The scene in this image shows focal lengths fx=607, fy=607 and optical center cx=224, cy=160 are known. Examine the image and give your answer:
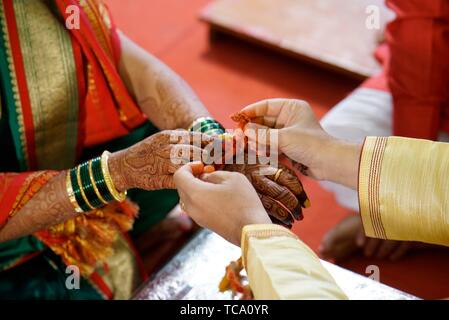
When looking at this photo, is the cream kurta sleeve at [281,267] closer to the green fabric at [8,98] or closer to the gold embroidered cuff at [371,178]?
the gold embroidered cuff at [371,178]

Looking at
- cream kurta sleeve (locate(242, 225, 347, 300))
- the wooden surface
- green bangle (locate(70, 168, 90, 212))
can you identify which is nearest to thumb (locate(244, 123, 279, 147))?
cream kurta sleeve (locate(242, 225, 347, 300))

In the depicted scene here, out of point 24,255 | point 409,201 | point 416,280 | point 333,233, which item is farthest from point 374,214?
point 24,255


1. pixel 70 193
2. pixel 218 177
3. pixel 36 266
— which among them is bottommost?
pixel 36 266

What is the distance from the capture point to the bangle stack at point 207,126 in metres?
1.26

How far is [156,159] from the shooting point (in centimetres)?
119

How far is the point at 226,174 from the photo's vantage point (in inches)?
41.0

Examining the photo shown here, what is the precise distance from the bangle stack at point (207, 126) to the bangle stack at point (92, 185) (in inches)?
8.0

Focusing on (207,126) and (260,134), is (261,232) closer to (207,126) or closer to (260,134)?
(260,134)

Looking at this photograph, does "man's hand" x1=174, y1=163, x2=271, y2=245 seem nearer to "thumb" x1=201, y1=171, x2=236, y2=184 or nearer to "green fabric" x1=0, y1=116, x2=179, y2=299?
"thumb" x1=201, y1=171, x2=236, y2=184

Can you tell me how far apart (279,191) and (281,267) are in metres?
0.22

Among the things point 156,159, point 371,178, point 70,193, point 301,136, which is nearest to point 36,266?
point 70,193

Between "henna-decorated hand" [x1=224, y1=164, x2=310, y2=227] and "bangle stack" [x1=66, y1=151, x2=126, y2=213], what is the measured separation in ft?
0.81

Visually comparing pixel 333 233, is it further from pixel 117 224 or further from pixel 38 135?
pixel 38 135

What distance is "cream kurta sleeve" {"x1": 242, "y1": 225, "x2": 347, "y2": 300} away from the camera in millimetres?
892
